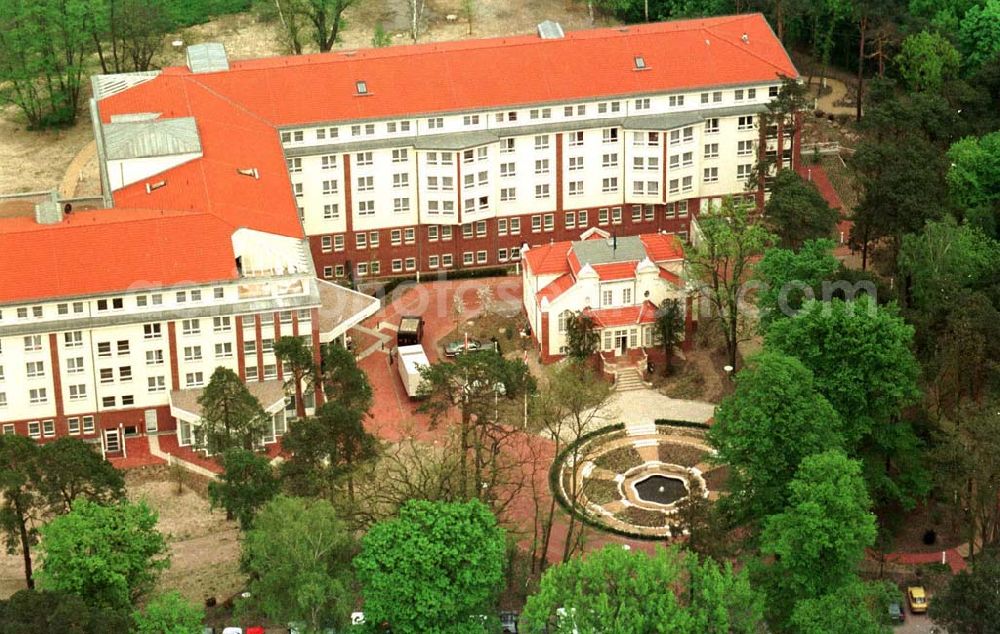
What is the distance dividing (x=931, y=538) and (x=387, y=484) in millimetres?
38412

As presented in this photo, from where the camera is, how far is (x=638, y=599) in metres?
128

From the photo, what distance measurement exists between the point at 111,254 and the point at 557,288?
3595 centimetres

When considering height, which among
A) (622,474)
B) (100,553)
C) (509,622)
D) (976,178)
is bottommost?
(509,622)

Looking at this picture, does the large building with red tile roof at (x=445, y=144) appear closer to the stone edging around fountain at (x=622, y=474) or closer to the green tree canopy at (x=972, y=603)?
the stone edging around fountain at (x=622, y=474)

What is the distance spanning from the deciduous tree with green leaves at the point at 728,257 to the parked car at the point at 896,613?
107ft

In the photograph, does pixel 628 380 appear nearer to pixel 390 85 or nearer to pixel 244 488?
pixel 390 85

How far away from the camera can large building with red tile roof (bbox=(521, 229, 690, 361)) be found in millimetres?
173000

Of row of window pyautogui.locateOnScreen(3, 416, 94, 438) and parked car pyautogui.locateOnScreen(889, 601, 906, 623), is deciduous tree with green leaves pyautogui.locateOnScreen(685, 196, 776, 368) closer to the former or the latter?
parked car pyautogui.locateOnScreen(889, 601, 906, 623)

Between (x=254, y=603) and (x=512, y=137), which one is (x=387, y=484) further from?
(x=512, y=137)

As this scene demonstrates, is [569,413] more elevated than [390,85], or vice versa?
[390,85]

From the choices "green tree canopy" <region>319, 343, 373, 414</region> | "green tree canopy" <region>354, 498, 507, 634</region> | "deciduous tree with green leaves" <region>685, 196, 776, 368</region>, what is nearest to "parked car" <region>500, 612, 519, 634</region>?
"green tree canopy" <region>354, 498, 507, 634</region>

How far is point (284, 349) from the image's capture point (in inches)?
6230

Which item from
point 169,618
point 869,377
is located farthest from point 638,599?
point 869,377

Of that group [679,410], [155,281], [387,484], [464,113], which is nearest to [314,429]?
[387,484]
